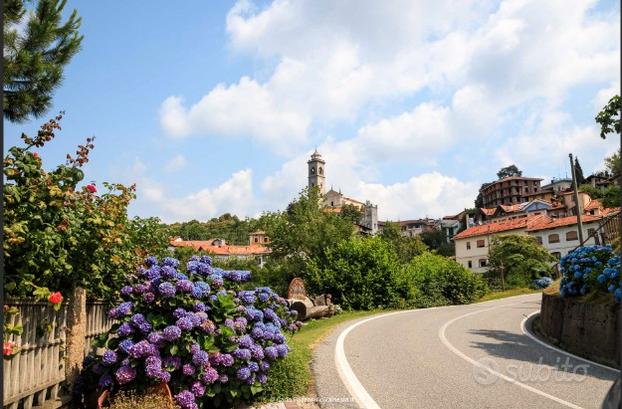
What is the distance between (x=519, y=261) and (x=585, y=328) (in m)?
43.1

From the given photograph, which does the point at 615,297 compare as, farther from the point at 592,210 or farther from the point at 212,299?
the point at 592,210

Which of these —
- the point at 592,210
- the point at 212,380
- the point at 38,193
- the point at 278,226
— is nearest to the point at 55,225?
the point at 38,193

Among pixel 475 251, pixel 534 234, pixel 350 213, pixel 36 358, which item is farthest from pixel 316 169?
pixel 36 358

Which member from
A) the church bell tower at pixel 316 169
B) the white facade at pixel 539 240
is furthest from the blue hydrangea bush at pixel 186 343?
the church bell tower at pixel 316 169

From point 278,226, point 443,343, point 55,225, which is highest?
point 278,226

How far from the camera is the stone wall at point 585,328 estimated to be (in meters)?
11.3

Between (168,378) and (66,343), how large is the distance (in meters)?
1.58

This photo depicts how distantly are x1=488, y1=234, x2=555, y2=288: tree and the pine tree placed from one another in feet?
153

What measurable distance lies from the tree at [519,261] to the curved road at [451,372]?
37.1 m

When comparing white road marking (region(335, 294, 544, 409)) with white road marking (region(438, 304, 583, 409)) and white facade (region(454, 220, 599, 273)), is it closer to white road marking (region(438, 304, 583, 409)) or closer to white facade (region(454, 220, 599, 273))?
white road marking (region(438, 304, 583, 409))

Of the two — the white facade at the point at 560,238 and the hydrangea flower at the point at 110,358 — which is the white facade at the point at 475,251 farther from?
the hydrangea flower at the point at 110,358

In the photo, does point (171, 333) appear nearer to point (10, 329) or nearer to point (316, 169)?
point (10, 329)

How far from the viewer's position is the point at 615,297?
36.5 ft

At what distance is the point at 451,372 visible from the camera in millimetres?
9625
